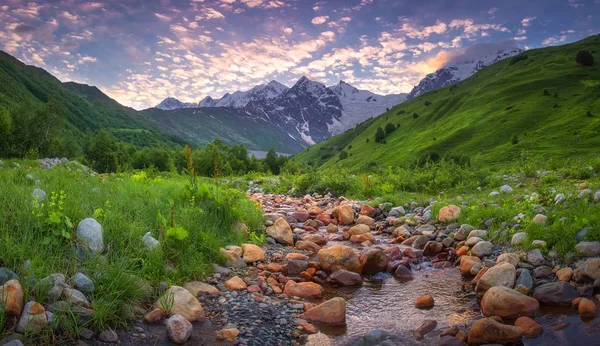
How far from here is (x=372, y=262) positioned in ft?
27.2

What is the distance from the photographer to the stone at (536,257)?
7294 millimetres

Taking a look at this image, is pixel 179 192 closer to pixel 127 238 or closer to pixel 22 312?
pixel 127 238

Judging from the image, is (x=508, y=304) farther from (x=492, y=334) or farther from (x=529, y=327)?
(x=492, y=334)

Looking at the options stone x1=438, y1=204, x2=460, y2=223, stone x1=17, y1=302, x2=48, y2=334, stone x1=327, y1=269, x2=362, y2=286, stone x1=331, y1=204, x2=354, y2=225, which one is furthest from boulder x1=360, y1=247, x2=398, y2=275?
stone x1=17, y1=302, x2=48, y2=334

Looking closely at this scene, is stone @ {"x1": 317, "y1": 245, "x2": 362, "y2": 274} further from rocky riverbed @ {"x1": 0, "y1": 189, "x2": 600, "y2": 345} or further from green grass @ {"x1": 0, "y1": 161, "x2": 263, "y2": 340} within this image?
green grass @ {"x1": 0, "y1": 161, "x2": 263, "y2": 340}

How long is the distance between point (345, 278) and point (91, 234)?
16.2 ft

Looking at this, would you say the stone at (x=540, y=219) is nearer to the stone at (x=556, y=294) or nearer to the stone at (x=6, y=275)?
the stone at (x=556, y=294)

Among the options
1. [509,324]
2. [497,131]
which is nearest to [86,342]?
[509,324]

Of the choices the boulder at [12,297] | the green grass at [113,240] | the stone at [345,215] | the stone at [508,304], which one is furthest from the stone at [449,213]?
the boulder at [12,297]

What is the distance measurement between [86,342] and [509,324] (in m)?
6.16

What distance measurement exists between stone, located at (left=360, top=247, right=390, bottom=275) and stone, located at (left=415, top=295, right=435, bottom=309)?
1730 mm

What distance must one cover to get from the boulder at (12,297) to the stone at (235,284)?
3.11 m

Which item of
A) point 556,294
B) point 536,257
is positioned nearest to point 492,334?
point 556,294

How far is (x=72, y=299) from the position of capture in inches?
172
